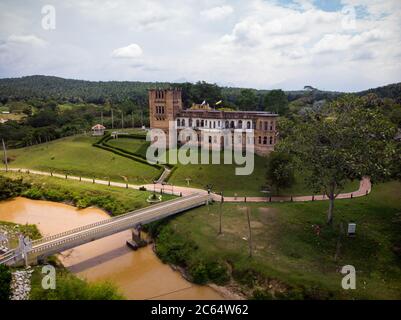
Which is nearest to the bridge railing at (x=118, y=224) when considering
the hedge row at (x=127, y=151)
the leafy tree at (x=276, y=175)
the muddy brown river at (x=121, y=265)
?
the muddy brown river at (x=121, y=265)

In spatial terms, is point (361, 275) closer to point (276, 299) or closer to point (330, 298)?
point (330, 298)

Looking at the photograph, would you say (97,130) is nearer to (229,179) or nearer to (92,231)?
(229,179)

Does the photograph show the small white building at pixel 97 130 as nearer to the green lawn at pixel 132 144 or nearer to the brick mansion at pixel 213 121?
the green lawn at pixel 132 144

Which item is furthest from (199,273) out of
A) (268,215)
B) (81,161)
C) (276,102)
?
(276,102)

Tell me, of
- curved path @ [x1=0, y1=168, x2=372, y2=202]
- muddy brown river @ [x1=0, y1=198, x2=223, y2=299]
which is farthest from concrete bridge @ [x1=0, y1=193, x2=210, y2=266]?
curved path @ [x1=0, y1=168, x2=372, y2=202]
